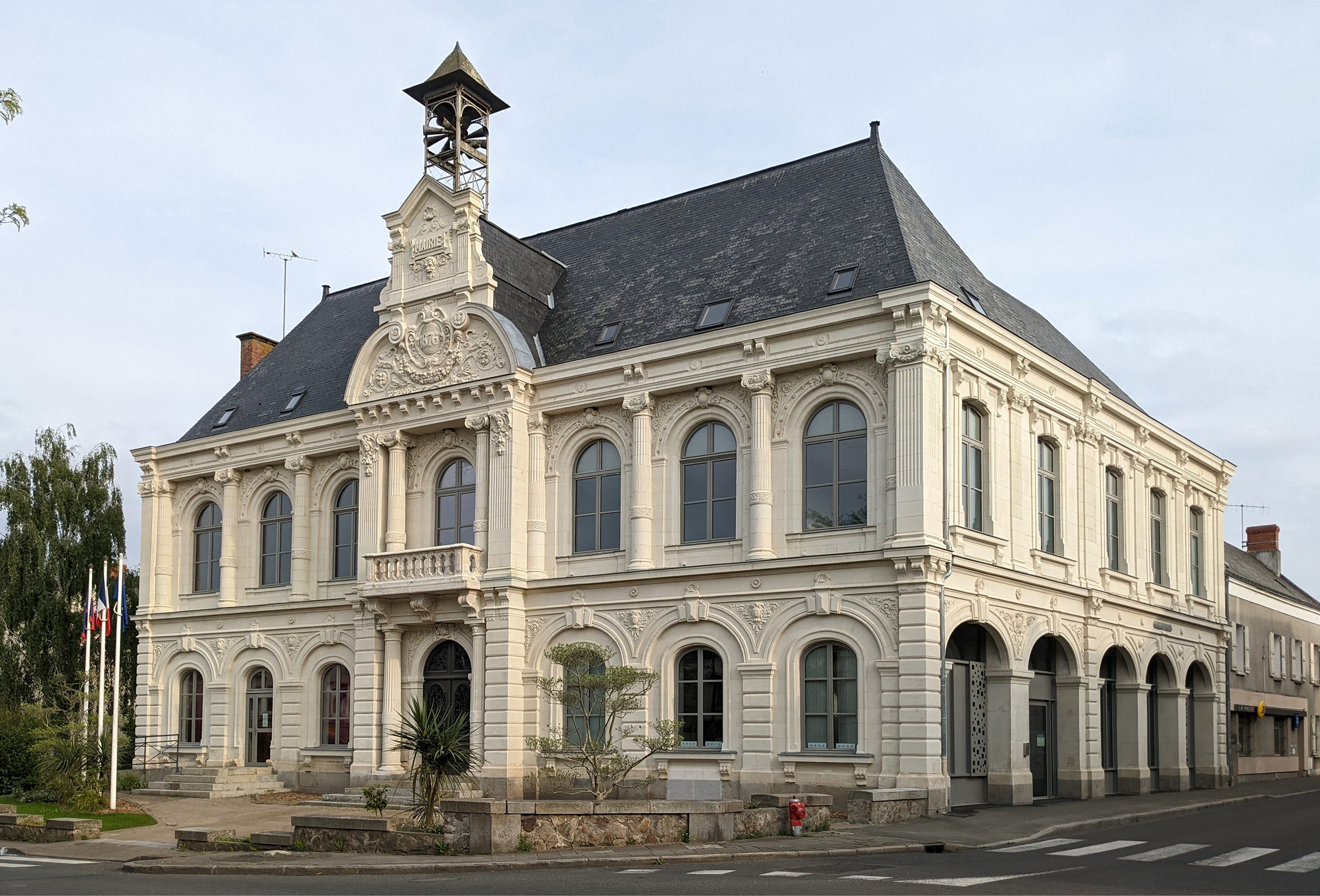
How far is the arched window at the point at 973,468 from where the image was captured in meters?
27.3

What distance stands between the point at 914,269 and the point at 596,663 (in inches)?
407

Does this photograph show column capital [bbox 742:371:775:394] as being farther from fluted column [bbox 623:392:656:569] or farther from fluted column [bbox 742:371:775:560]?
fluted column [bbox 623:392:656:569]

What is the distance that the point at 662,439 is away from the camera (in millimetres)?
29406

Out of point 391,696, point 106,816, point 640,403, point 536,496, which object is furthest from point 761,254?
point 106,816

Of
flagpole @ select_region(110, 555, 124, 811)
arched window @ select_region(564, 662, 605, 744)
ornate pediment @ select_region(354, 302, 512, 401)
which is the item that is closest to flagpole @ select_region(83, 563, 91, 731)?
flagpole @ select_region(110, 555, 124, 811)

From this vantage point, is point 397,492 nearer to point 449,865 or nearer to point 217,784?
point 217,784

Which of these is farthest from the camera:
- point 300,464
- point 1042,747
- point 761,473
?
point 300,464

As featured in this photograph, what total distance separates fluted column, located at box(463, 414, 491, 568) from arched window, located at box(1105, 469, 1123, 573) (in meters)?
15.2

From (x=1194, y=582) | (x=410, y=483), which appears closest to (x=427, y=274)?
(x=410, y=483)

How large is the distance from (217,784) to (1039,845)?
2096 cm

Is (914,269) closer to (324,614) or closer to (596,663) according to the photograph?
(596,663)

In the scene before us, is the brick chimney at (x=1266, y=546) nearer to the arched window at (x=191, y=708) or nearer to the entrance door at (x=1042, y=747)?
the entrance door at (x=1042, y=747)

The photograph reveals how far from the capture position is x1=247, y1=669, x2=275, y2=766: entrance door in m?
35.9

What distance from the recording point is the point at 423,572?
31.4 metres
